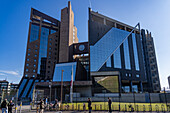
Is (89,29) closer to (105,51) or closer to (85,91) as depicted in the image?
(105,51)

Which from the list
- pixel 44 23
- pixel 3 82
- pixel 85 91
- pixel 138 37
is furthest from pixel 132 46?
pixel 3 82

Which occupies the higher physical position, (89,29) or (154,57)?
(89,29)

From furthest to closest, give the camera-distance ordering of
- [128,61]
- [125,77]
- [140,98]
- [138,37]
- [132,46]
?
[138,37], [132,46], [128,61], [125,77], [140,98]

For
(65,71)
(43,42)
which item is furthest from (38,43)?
(65,71)

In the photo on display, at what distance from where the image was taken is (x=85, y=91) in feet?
174

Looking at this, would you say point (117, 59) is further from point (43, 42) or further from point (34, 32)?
point (34, 32)

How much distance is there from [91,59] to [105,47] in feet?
34.8

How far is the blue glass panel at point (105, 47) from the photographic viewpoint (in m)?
57.8

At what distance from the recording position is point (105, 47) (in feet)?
208

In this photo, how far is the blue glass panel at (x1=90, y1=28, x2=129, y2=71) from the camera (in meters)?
57.8

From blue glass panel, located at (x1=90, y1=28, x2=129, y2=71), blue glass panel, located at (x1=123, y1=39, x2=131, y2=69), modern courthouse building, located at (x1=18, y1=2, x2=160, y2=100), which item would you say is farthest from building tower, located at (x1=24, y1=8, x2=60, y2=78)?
blue glass panel, located at (x1=123, y1=39, x2=131, y2=69)

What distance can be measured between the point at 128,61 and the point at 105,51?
13546mm

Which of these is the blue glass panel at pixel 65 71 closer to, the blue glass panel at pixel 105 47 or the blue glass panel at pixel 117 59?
the blue glass panel at pixel 105 47

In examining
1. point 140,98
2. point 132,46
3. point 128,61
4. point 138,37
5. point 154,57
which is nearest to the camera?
point 140,98
